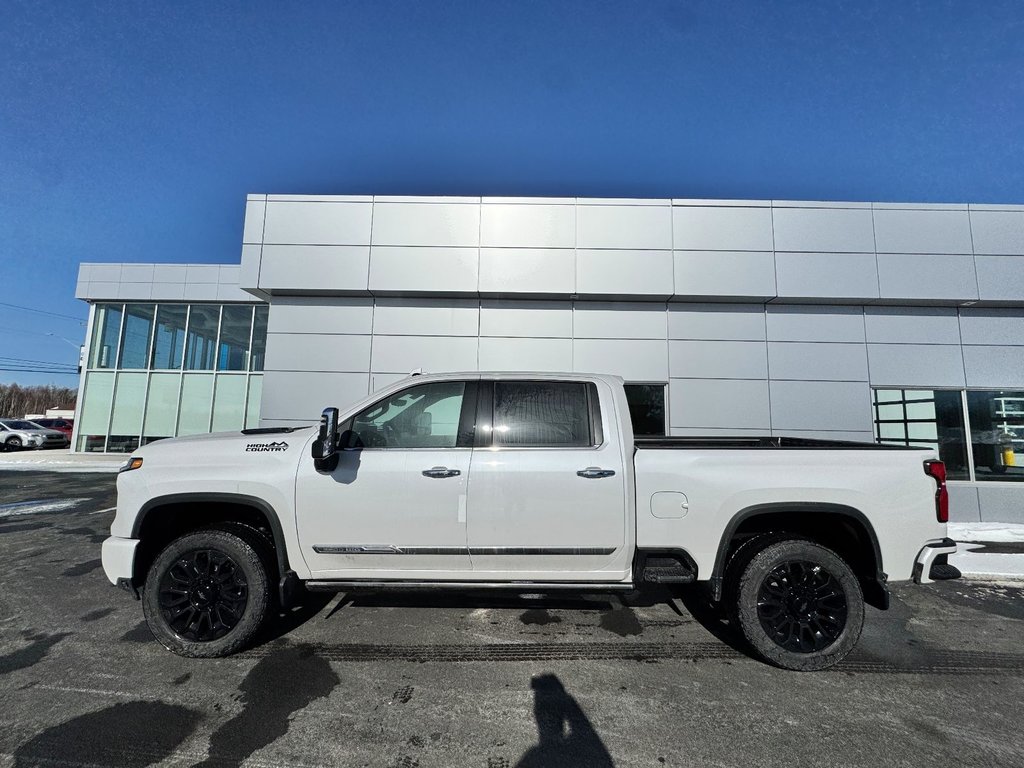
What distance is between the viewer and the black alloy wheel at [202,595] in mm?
3400

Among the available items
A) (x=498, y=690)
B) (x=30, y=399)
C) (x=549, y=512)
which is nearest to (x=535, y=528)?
(x=549, y=512)

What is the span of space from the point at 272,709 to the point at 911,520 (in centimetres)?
454

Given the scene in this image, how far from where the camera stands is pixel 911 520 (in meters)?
3.30

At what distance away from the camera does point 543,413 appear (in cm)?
363

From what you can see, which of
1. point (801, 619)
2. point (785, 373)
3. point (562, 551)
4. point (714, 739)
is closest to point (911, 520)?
point (801, 619)

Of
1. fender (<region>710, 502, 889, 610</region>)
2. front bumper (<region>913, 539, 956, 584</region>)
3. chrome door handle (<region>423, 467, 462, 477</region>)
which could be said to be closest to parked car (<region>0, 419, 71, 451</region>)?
chrome door handle (<region>423, 467, 462, 477</region>)

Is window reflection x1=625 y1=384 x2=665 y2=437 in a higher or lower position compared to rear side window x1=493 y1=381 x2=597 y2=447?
higher

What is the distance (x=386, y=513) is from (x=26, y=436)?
29393 mm

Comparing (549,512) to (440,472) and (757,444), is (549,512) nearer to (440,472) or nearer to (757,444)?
(440,472)

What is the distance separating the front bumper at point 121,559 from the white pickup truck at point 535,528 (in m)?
0.01

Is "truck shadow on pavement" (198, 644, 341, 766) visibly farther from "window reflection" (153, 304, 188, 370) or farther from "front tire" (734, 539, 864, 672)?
"window reflection" (153, 304, 188, 370)

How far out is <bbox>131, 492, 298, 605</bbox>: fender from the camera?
3377mm

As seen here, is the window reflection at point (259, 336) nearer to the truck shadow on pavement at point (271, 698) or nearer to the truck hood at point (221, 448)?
the truck hood at point (221, 448)

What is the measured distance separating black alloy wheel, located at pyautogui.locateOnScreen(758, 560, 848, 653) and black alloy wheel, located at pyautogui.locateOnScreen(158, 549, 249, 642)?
3.93 m
